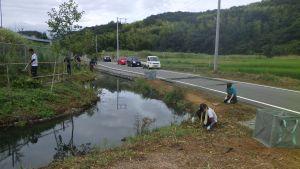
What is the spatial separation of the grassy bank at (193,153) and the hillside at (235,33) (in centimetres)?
3345

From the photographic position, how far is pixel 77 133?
1571 cm

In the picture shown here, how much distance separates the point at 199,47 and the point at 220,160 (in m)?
81.0

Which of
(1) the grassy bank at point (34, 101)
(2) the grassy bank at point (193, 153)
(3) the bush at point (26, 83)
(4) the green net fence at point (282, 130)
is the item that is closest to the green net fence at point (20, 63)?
(3) the bush at point (26, 83)

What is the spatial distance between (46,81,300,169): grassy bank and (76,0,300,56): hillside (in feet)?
110

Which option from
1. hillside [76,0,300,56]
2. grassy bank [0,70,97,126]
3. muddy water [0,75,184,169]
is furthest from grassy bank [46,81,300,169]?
hillside [76,0,300,56]

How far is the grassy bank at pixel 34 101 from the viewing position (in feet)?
53.7

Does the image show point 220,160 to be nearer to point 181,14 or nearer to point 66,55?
point 66,55

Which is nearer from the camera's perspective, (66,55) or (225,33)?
(66,55)

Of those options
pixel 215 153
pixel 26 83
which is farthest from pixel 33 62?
Answer: pixel 215 153

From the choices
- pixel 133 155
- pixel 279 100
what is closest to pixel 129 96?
pixel 279 100

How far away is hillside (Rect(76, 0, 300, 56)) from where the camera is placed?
212 ft

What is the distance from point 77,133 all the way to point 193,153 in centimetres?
701

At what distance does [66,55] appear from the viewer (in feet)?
97.3

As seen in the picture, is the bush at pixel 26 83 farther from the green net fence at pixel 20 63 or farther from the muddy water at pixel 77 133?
the muddy water at pixel 77 133
